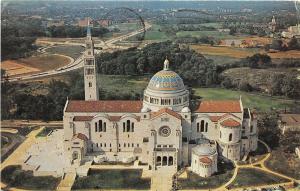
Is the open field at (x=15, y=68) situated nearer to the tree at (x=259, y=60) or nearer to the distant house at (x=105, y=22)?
the distant house at (x=105, y=22)

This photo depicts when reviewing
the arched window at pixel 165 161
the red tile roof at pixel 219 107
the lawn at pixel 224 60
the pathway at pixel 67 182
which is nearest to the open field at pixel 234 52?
the lawn at pixel 224 60

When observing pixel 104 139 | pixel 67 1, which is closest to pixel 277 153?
pixel 104 139

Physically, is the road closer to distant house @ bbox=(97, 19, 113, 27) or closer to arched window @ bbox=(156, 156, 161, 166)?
distant house @ bbox=(97, 19, 113, 27)

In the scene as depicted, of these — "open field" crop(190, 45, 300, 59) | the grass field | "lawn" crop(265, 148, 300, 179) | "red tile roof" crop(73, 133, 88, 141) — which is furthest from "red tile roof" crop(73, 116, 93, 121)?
"open field" crop(190, 45, 300, 59)

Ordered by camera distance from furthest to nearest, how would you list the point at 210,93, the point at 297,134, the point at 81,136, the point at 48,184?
the point at 210,93 < the point at 297,134 < the point at 81,136 < the point at 48,184

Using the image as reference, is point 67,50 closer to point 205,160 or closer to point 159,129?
point 159,129

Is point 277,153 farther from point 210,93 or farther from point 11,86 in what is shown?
point 11,86
